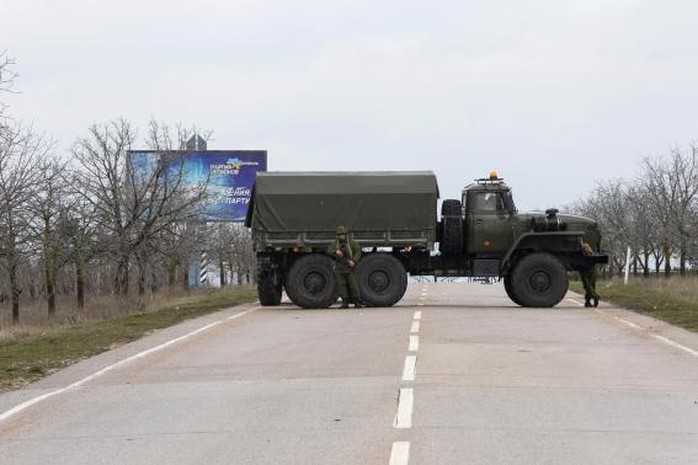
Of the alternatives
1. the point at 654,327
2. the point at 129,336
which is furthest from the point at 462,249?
the point at 129,336

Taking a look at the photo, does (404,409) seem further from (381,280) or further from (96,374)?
(381,280)

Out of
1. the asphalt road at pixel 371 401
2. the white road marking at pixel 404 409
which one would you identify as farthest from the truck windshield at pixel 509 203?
the white road marking at pixel 404 409

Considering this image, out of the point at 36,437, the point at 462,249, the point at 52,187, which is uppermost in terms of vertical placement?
the point at 52,187

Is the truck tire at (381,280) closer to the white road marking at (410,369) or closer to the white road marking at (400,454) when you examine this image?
the white road marking at (410,369)

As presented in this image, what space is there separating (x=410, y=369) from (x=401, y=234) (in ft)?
38.3

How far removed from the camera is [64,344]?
16.3 metres

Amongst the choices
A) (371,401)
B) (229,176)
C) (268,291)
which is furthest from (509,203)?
(229,176)

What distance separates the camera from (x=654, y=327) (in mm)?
17812

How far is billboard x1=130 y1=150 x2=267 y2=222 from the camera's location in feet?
149

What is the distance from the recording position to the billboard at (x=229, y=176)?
149ft

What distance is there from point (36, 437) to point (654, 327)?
12.9m

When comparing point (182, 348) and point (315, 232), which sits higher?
point (315, 232)

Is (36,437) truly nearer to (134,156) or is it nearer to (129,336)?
(129,336)

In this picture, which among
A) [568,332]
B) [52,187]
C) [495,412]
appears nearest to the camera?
[495,412]
